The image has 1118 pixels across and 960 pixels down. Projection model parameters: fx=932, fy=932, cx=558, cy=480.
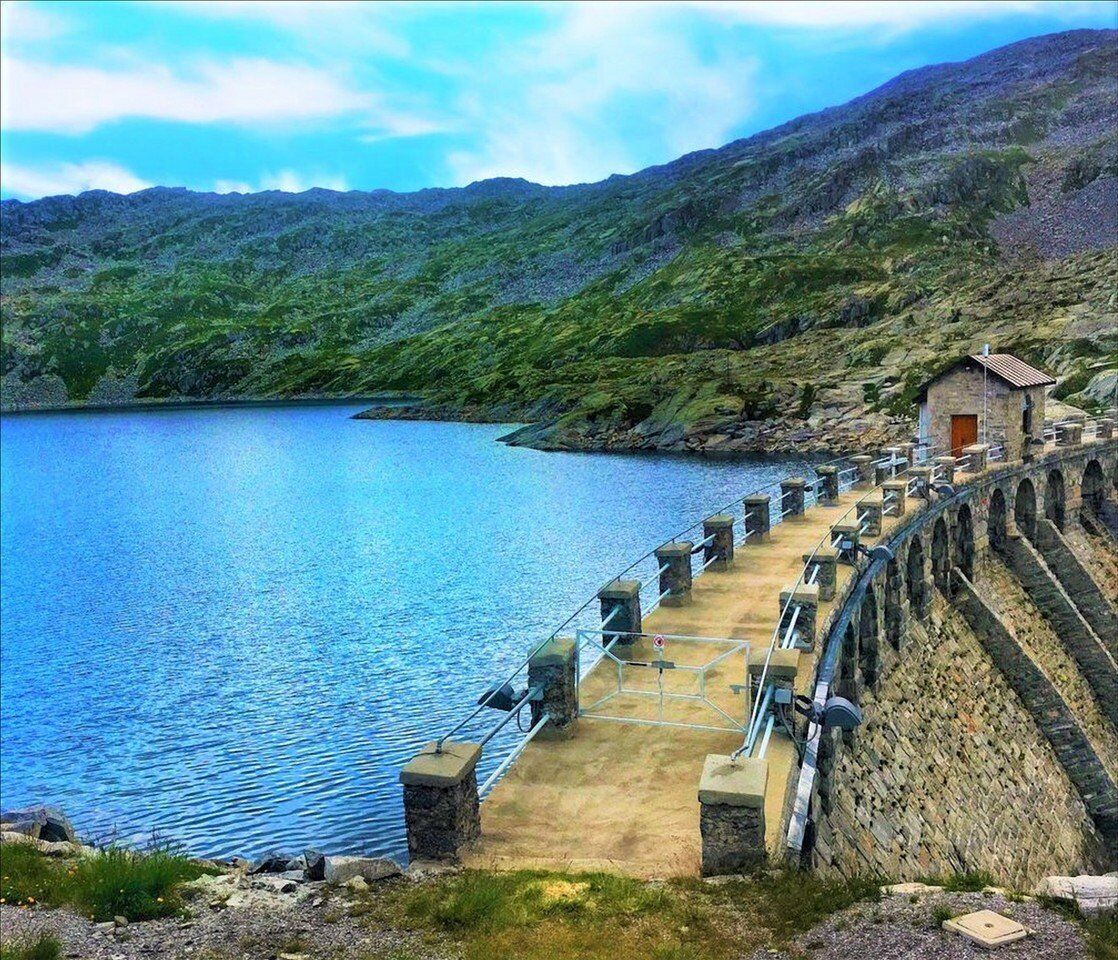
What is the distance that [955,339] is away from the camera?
416 feet

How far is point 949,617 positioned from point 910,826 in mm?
13822

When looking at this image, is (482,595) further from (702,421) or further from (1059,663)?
(702,421)

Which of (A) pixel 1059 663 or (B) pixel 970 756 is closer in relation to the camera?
(B) pixel 970 756

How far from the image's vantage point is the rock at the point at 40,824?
22562mm

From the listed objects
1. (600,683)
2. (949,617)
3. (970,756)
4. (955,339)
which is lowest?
(970,756)

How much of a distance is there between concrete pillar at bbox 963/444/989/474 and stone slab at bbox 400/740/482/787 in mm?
33321

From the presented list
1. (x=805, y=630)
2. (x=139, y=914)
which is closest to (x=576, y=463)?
(x=805, y=630)

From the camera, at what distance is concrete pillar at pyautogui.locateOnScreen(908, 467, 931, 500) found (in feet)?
120

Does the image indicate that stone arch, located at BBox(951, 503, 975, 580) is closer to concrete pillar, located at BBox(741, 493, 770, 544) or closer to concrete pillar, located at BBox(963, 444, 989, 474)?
concrete pillar, located at BBox(963, 444, 989, 474)

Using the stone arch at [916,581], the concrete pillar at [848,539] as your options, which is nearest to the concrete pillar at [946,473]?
the stone arch at [916,581]

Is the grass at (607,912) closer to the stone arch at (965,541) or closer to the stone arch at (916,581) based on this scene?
the stone arch at (916,581)

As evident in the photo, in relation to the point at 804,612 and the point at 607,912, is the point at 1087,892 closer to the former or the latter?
the point at 607,912

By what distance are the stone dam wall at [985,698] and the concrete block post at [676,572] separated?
4238 mm

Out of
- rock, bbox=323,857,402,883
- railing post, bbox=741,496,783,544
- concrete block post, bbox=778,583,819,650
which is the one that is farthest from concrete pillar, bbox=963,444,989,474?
rock, bbox=323,857,402,883
